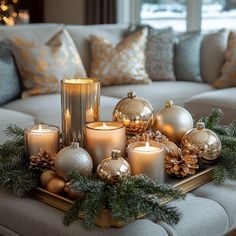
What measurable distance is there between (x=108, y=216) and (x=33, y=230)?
0.80 ft

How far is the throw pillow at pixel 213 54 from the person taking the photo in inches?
147

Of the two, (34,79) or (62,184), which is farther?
(34,79)

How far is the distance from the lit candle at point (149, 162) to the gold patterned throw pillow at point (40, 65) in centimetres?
177

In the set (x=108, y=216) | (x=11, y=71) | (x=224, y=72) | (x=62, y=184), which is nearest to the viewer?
(x=108, y=216)

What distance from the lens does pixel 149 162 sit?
1.57 meters

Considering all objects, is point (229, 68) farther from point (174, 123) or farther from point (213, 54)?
point (174, 123)

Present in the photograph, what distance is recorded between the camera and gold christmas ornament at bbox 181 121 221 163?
1.77 m

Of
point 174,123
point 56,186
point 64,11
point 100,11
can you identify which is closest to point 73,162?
point 56,186

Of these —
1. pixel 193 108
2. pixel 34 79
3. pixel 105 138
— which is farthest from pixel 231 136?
pixel 34 79

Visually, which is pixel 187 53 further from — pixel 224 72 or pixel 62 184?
pixel 62 184

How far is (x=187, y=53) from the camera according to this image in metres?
3.78

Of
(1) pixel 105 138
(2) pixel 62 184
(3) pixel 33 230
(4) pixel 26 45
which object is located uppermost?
(4) pixel 26 45

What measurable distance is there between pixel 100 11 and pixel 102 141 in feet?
12.8

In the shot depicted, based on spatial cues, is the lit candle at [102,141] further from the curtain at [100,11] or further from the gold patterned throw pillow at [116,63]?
the curtain at [100,11]
